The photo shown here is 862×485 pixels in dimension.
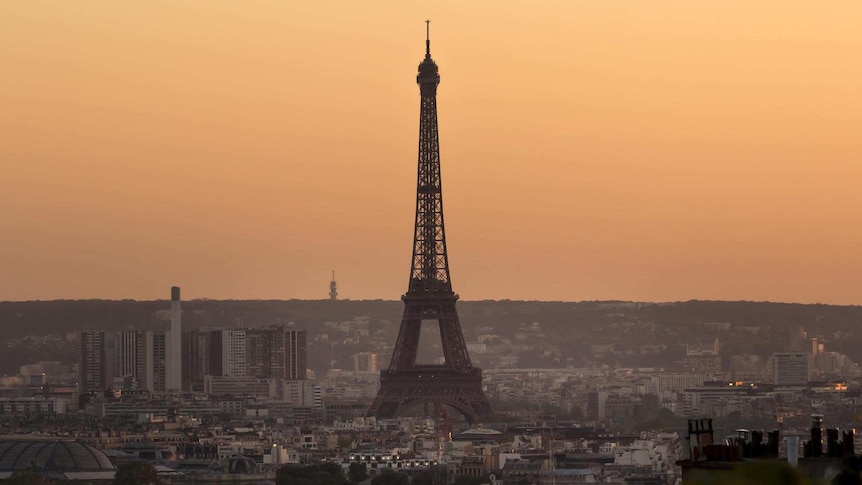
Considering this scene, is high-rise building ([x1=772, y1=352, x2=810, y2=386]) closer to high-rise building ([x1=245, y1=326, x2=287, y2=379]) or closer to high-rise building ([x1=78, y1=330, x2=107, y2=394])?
high-rise building ([x1=245, y1=326, x2=287, y2=379])

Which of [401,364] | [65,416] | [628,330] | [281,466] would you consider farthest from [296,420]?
[628,330]

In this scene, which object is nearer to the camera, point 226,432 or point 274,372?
point 226,432

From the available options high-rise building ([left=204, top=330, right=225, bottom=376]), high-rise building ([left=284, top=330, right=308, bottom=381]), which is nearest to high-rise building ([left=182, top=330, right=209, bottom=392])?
high-rise building ([left=204, top=330, right=225, bottom=376])

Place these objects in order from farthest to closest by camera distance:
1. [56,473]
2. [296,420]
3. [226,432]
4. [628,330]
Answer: [628,330]
[296,420]
[226,432]
[56,473]

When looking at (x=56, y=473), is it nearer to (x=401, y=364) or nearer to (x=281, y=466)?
(x=281, y=466)

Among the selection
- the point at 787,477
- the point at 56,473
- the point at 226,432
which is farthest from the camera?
the point at 226,432

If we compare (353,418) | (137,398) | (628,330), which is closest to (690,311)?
(628,330)
